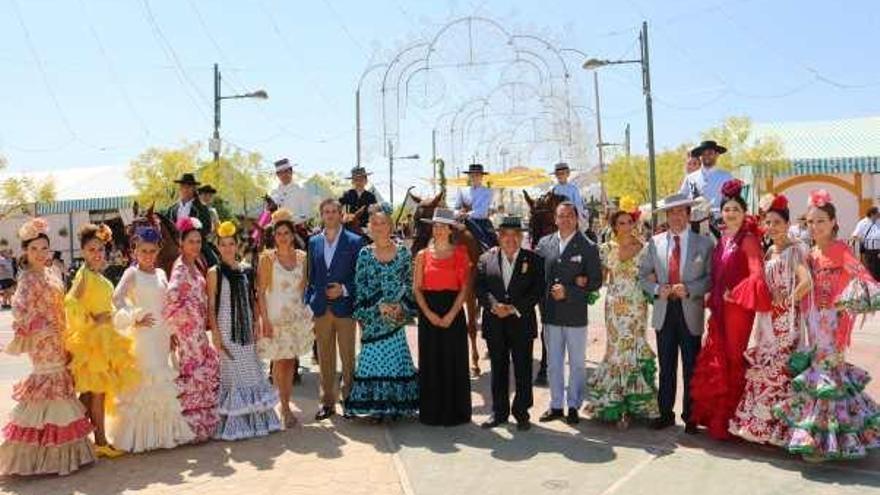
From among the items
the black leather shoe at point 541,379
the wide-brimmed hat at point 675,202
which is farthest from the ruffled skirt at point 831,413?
the black leather shoe at point 541,379

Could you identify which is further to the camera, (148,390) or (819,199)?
(148,390)

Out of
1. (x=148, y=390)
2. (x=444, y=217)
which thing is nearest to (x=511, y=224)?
(x=444, y=217)

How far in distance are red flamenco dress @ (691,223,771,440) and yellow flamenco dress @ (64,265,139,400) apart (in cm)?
433

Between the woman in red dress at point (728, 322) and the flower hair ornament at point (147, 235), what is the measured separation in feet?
14.1

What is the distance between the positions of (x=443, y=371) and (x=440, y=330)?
1.14 ft

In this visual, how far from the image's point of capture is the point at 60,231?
37656 mm

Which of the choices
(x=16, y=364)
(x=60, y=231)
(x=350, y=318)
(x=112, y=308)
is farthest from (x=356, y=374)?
(x=60, y=231)

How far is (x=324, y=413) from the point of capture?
6852 millimetres

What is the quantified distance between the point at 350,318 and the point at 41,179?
36941 mm

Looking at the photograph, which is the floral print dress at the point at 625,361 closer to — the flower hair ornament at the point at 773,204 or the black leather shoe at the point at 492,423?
the black leather shoe at the point at 492,423

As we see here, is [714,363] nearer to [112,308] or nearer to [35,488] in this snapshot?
[112,308]

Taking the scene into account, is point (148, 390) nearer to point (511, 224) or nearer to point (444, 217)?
point (444, 217)

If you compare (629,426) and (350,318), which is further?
(350,318)

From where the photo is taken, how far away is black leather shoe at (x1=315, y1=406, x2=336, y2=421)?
682 centimetres
